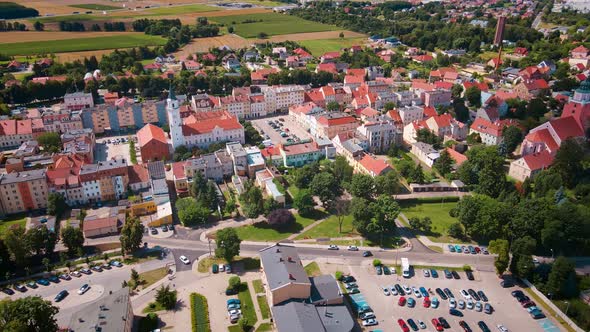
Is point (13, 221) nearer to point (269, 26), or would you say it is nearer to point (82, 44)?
point (82, 44)

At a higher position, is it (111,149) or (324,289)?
(111,149)

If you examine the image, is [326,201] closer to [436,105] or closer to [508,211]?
[508,211]

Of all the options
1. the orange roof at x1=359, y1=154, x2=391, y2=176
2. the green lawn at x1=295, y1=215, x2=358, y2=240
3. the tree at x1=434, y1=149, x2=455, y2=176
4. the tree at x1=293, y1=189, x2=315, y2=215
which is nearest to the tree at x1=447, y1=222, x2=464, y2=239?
the green lawn at x1=295, y1=215, x2=358, y2=240

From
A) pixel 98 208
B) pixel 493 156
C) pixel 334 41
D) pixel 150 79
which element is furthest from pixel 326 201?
pixel 334 41

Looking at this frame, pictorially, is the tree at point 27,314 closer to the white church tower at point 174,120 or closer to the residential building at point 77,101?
the white church tower at point 174,120

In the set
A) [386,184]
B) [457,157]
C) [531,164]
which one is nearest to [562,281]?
[386,184]

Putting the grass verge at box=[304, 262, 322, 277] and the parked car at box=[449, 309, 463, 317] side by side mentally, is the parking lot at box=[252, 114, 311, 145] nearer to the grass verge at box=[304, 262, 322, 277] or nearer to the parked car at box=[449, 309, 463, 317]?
the grass verge at box=[304, 262, 322, 277]
